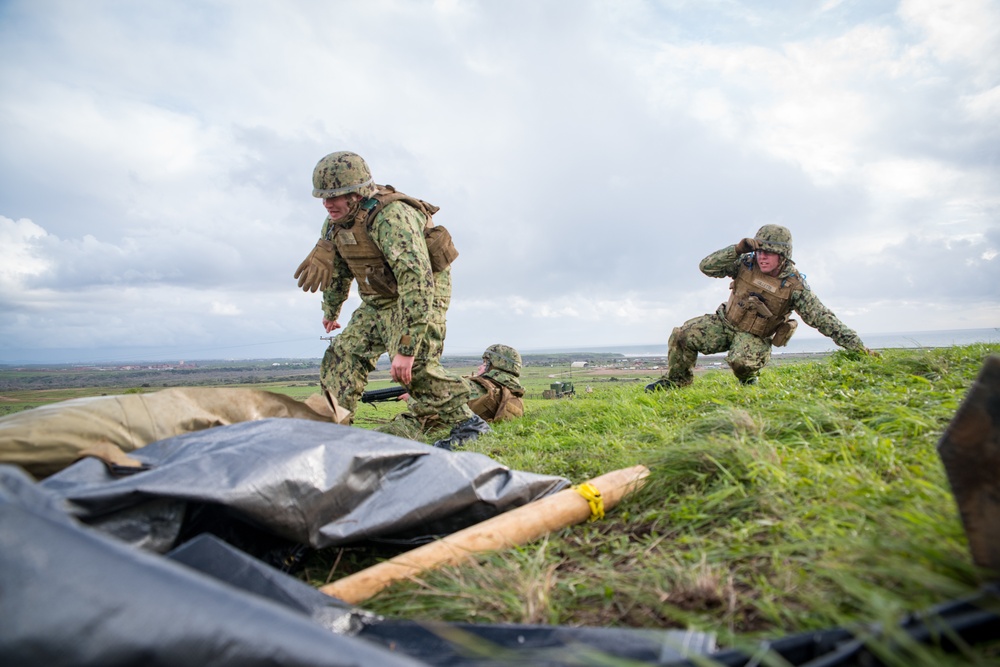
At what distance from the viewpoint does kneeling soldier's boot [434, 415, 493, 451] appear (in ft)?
14.9

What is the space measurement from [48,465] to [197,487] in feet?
1.85

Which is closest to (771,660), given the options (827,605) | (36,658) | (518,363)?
(827,605)

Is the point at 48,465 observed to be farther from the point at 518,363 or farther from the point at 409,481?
the point at 518,363

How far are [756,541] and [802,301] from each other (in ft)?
20.2

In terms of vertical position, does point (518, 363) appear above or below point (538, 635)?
above

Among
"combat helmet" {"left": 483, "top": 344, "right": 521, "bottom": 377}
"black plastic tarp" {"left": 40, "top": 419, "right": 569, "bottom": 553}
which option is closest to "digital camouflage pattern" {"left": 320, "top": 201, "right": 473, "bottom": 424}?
"combat helmet" {"left": 483, "top": 344, "right": 521, "bottom": 377}

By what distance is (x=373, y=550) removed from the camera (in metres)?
2.23

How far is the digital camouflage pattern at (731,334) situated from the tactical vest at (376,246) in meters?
3.84

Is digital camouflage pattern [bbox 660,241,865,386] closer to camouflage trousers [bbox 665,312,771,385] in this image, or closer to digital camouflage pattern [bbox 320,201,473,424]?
camouflage trousers [bbox 665,312,771,385]

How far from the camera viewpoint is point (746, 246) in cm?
737

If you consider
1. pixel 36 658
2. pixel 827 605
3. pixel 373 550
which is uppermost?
pixel 36 658

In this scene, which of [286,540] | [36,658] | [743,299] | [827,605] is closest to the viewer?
[36,658]

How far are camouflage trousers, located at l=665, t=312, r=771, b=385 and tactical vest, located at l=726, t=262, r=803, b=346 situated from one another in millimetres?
135

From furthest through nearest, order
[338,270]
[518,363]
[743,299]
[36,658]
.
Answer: [743,299], [518,363], [338,270], [36,658]
